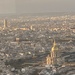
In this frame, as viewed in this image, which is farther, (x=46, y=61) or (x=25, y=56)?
(x=25, y=56)

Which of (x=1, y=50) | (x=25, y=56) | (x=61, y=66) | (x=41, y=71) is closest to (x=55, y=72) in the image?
(x=41, y=71)

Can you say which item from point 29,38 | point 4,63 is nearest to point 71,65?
point 4,63

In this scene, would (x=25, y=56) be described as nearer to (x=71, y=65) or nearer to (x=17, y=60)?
(x=17, y=60)

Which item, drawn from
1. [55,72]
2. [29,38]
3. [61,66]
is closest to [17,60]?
[61,66]

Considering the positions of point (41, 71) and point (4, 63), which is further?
point (4, 63)

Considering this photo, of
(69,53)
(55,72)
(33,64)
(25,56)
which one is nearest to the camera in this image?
(55,72)

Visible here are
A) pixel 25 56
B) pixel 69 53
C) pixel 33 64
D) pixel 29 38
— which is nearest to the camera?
pixel 33 64

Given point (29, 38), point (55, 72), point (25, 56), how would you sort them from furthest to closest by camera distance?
point (29, 38), point (25, 56), point (55, 72)

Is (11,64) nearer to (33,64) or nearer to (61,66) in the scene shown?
(33,64)
